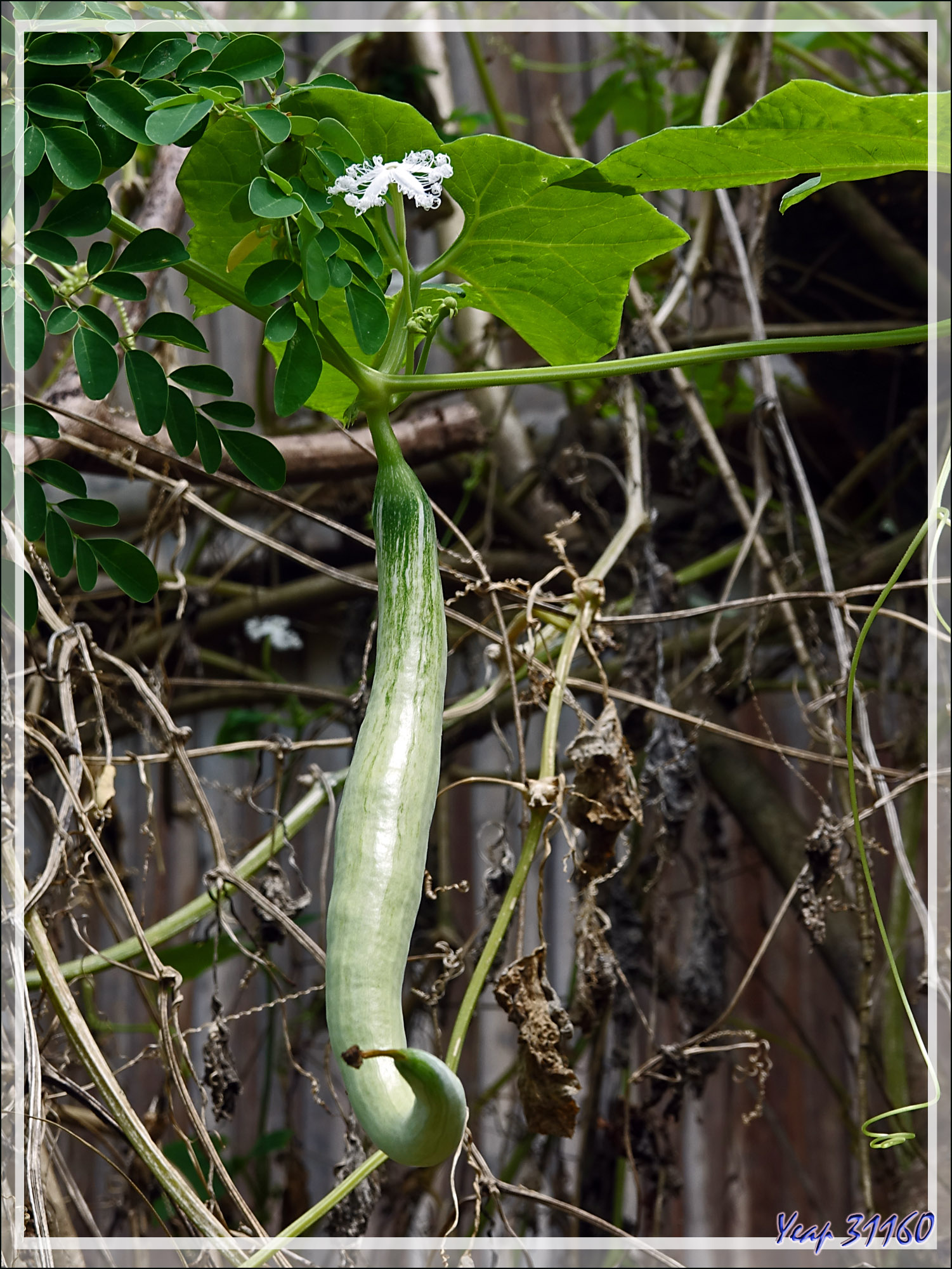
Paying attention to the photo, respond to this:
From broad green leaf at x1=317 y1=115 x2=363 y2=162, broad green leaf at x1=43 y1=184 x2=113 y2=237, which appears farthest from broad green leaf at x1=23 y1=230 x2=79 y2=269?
broad green leaf at x1=317 y1=115 x2=363 y2=162

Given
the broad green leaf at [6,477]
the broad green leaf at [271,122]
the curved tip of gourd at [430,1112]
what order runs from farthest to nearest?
the broad green leaf at [6,477] < the broad green leaf at [271,122] < the curved tip of gourd at [430,1112]

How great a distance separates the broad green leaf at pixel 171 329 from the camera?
0.41 m

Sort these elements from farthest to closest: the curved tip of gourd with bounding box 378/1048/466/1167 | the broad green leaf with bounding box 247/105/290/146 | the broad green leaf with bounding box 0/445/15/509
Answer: the broad green leaf with bounding box 0/445/15/509
the broad green leaf with bounding box 247/105/290/146
the curved tip of gourd with bounding box 378/1048/466/1167

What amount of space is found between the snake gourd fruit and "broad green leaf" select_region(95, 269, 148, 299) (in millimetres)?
120

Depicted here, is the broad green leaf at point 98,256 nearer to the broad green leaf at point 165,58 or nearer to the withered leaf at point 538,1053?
the broad green leaf at point 165,58

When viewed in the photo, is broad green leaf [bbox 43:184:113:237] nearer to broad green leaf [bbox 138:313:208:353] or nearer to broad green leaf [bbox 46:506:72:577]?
broad green leaf [bbox 138:313:208:353]

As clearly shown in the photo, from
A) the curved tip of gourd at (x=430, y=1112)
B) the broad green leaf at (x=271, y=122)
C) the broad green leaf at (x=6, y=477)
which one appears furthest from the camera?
the broad green leaf at (x=6, y=477)

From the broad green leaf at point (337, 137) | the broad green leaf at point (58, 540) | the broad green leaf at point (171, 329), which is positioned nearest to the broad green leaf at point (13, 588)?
the broad green leaf at point (58, 540)

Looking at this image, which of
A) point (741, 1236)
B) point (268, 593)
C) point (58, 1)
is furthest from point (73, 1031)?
point (741, 1236)

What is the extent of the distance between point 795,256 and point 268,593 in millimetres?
757

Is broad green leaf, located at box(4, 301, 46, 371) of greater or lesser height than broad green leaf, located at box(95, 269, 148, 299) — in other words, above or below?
below

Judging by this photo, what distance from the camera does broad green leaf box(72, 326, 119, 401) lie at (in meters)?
0.40

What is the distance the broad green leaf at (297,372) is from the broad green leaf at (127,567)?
0.51 ft

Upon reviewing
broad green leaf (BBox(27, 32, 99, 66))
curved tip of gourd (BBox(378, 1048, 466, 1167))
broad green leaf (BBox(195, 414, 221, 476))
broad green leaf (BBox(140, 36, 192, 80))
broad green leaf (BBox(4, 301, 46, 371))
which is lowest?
curved tip of gourd (BBox(378, 1048, 466, 1167))
